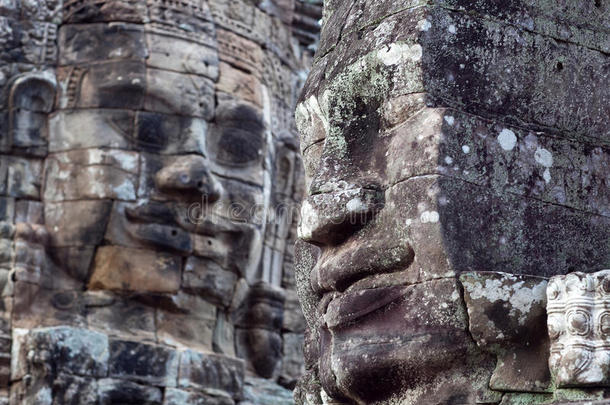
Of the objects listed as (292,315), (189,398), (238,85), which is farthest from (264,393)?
(238,85)

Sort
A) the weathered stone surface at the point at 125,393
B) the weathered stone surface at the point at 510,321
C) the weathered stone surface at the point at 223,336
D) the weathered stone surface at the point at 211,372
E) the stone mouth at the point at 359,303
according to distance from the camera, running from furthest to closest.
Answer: the weathered stone surface at the point at 223,336
the weathered stone surface at the point at 211,372
the weathered stone surface at the point at 125,393
the stone mouth at the point at 359,303
the weathered stone surface at the point at 510,321

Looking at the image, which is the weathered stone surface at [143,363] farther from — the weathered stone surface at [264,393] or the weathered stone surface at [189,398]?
the weathered stone surface at [264,393]

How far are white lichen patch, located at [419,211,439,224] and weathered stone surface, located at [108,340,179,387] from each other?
6.78 m

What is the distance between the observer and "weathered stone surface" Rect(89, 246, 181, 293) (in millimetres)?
11484

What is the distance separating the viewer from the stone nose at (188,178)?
11.6 m

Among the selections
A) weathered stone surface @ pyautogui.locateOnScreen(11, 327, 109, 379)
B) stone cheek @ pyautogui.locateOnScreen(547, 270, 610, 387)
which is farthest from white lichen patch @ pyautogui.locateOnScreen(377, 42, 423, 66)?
weathered stone surface @ pyautogui.locateOnScreen(11, 327, 109, 379)

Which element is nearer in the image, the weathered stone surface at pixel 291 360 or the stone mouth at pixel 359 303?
the stone mouth at pixel 359 303

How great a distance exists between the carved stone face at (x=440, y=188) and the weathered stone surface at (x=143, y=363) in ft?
20.0

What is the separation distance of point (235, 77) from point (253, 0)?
36.9 inches

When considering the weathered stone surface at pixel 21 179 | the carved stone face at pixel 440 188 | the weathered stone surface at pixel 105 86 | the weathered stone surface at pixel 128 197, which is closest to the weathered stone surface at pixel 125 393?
the weathered stone surface at pixel 128 197

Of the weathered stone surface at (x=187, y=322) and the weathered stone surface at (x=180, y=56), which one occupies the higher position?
the weathered stone surface at (x=180, y=56)

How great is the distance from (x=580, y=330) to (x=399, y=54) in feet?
4.16

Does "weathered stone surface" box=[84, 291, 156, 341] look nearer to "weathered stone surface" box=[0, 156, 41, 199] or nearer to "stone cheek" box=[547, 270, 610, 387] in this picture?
"weathered stone surface" box=[0, 156, 41, 199]

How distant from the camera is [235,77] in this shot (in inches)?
489
